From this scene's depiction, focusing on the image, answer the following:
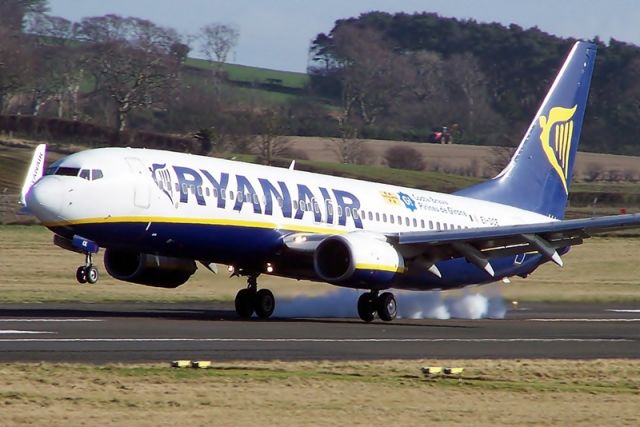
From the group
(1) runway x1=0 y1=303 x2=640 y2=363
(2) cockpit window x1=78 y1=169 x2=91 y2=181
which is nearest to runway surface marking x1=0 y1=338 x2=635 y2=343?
(1) runway x1=0 y1=303 x2=640 y2=363

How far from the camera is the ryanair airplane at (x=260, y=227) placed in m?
27.2

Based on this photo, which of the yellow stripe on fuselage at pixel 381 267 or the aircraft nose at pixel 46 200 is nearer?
the aircraft nose at pixel 46 200

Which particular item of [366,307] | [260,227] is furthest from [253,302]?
[366,307]

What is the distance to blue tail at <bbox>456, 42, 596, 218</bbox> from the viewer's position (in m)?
39.6

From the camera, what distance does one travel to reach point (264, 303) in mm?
31297

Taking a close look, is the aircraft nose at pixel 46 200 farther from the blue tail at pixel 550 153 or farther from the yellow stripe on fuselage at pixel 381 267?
the blue tail at pixel 550 153

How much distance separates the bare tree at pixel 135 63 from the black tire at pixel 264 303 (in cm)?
3875

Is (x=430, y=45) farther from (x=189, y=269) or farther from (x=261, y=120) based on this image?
(x=189, y=269)

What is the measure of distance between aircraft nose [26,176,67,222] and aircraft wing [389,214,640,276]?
8131 millimetres

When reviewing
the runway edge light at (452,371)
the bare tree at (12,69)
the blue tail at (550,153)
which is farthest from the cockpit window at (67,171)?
the bare tree at (12,69)

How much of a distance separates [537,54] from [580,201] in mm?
60171

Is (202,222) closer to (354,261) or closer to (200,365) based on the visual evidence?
(354,261)

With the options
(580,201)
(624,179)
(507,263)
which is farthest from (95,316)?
(624,179)

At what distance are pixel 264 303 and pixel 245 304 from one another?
0.46 metres
